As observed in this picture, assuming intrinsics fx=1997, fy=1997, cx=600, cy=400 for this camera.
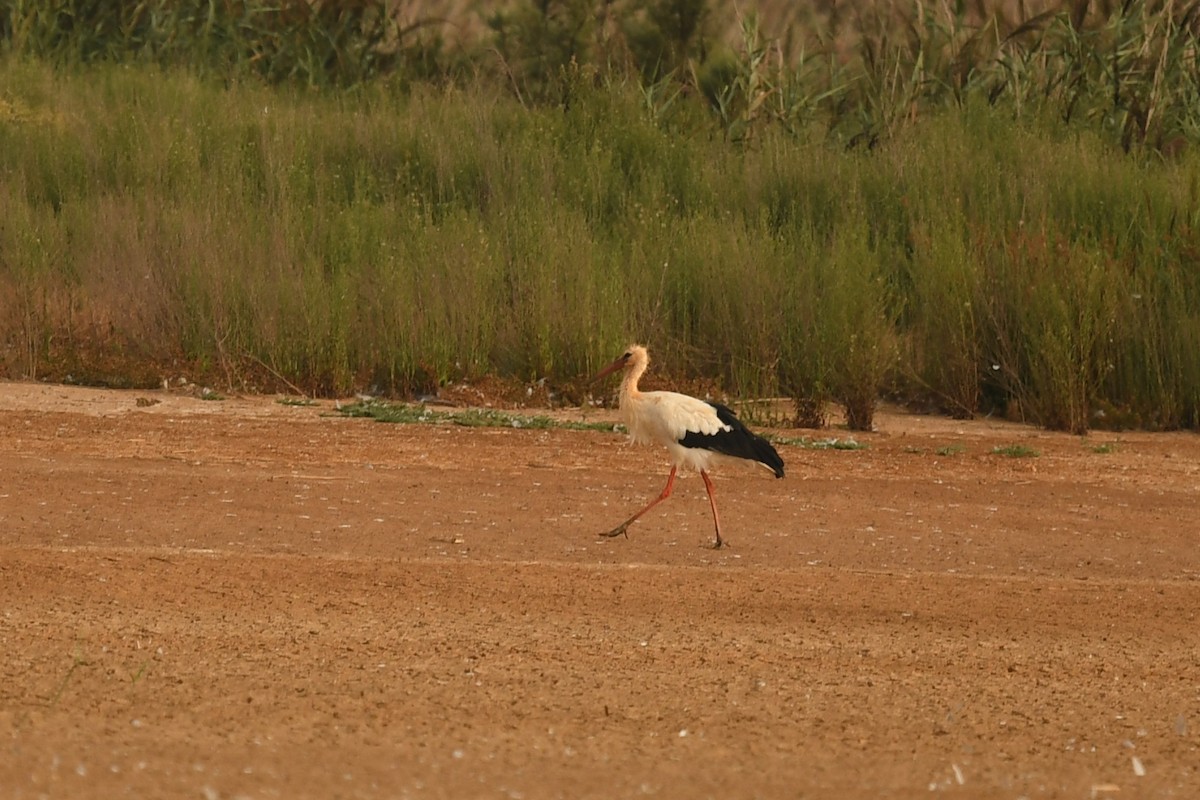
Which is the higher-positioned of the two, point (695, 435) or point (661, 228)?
point (661, 228)

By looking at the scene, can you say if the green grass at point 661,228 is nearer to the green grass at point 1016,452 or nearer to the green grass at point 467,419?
the green grass at point 467,419

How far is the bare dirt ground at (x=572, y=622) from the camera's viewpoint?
6020mm

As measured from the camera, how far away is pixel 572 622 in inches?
311

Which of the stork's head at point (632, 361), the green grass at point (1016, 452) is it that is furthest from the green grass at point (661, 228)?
the stork's head at point (632, 361)

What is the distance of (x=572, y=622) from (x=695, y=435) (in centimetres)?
212

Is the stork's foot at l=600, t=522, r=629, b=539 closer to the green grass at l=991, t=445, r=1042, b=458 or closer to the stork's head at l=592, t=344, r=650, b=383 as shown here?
the stork's head at l=592, t=344, r=650, b=383

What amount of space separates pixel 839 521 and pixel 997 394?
4.90 m

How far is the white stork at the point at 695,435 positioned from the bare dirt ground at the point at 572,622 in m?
0.38

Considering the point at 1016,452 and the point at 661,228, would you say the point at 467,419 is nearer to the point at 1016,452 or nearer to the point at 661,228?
the point at 661,228

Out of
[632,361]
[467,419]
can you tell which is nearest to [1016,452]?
[632,361]

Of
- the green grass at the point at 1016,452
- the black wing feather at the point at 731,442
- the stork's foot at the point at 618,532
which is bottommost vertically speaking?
the green grass at the point at 1016,452

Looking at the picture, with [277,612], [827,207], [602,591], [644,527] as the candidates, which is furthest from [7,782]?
[827,207]

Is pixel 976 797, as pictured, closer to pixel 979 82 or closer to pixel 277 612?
pixel 277 612

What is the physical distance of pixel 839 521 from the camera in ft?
34.3
